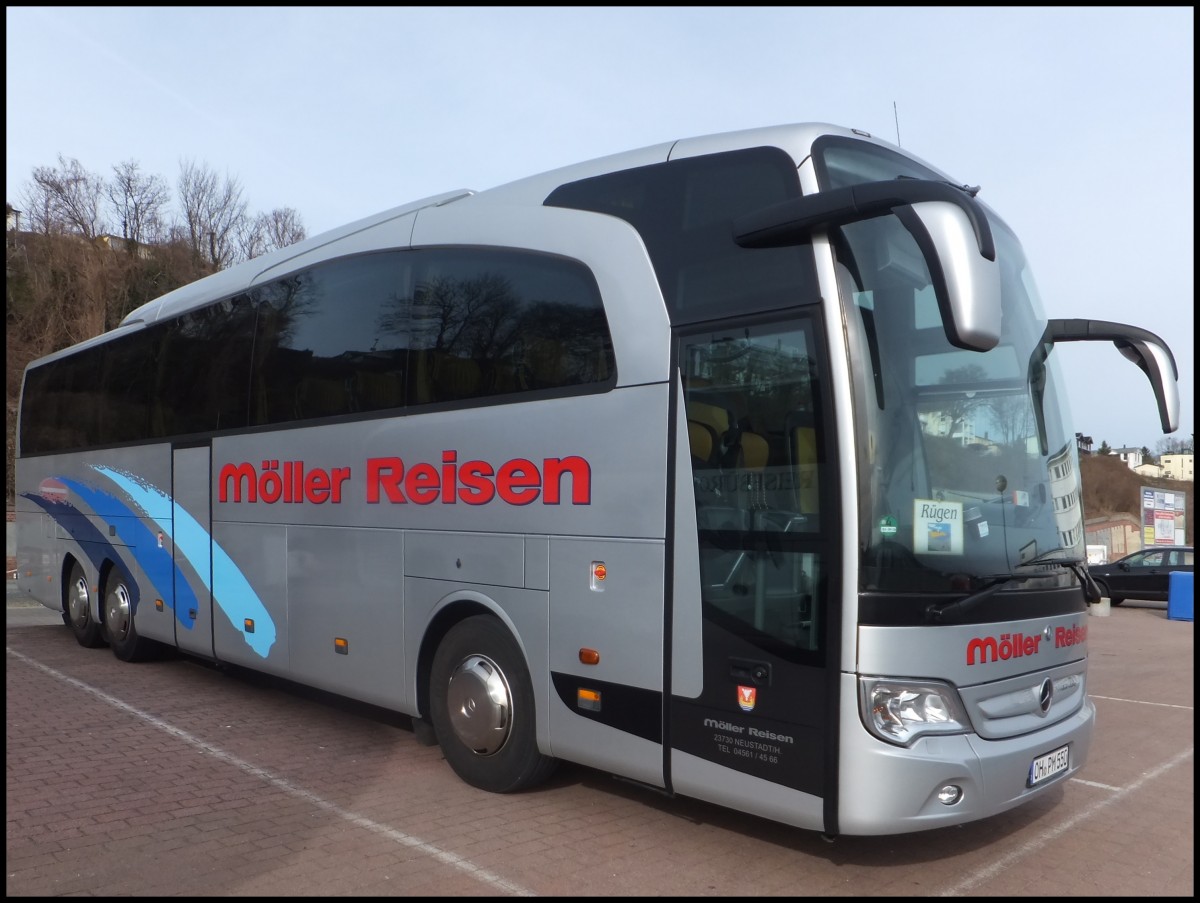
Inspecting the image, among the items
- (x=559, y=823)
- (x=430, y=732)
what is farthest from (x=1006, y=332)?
(x=430, y=732)

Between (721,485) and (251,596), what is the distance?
17.8 ft

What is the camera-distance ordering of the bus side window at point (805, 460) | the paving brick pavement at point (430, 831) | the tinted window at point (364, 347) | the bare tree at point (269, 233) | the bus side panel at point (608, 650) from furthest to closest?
the bare tree at point (269, 233) → the tinted window at point (364, 347) → the bus side panel at point (608, 650) → the paving brick pavement at point (430, 831) → the bus side window at point (805, 460)

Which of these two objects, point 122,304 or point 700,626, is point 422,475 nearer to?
point 700,626

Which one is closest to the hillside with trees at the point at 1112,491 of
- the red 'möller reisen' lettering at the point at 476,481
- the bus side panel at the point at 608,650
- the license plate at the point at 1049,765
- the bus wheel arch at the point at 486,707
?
the license plate at the point at 1049,765

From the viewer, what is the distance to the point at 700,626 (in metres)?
5.19

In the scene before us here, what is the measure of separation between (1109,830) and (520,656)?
11.8ft

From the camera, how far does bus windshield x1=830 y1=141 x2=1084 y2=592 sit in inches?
186

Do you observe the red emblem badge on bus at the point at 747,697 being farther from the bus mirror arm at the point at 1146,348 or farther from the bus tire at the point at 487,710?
the bus mirror arm at the point at 1146,348

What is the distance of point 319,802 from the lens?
6.37 metres

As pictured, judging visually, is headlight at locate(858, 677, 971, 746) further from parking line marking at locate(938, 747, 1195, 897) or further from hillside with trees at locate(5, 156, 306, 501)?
hillside with trees at locate(5, 156, 306, 501)

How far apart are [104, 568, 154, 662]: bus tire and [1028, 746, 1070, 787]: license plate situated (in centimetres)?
943

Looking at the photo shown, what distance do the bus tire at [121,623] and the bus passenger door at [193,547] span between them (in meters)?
1.41

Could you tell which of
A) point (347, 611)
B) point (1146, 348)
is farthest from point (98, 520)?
point (1146, 348)

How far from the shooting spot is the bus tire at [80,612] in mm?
12477
